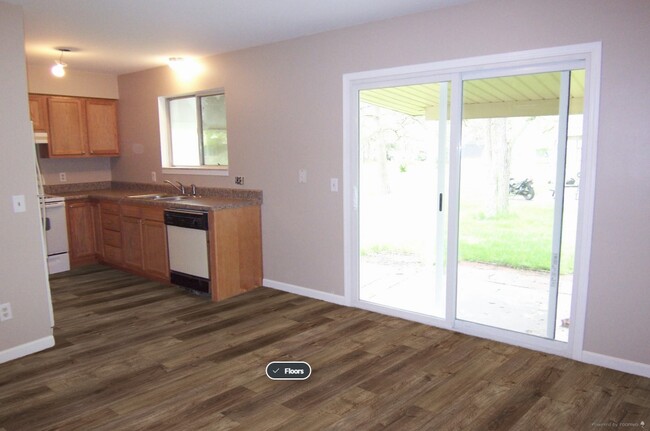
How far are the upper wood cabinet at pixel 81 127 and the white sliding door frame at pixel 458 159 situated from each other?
3874mm

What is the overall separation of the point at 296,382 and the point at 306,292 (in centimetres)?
173

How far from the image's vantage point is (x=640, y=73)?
8.83 feet

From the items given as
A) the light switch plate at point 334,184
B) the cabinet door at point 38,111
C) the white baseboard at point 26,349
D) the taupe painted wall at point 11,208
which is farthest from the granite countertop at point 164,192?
the white baseboard at point 26,349

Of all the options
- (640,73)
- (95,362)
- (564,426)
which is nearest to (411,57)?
(640,73)

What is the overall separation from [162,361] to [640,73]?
3.59 meters

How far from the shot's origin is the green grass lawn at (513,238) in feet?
10.8

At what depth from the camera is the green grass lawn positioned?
328cm

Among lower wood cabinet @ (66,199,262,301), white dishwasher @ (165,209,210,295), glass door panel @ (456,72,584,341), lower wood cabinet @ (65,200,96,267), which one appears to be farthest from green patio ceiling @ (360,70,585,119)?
lower wood cabinet @ (65,200,96,267)

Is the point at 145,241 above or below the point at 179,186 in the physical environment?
below

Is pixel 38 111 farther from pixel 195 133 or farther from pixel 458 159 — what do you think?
pixel 458 159

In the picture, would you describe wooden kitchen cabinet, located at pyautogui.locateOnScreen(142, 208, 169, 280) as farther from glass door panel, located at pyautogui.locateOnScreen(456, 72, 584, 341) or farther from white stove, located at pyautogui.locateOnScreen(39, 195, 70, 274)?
glass door panel, located at pyautogui.locateOnScreen(456, 72, 584, 341)

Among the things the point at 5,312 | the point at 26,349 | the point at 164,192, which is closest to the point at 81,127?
the point at 164,192

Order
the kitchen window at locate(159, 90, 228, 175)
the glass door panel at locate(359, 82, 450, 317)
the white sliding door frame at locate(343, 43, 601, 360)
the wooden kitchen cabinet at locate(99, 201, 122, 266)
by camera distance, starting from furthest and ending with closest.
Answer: the wooden kitchen cabinet at locate(99, 201, 122, 266), the kitchen window at locate(159, 90, 228, 175), the glass door panel at locate(359, 82, 450, 317), the white sliding door frame at locate(343, 43, 601, 360)

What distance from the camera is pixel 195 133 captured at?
579 centimetres
